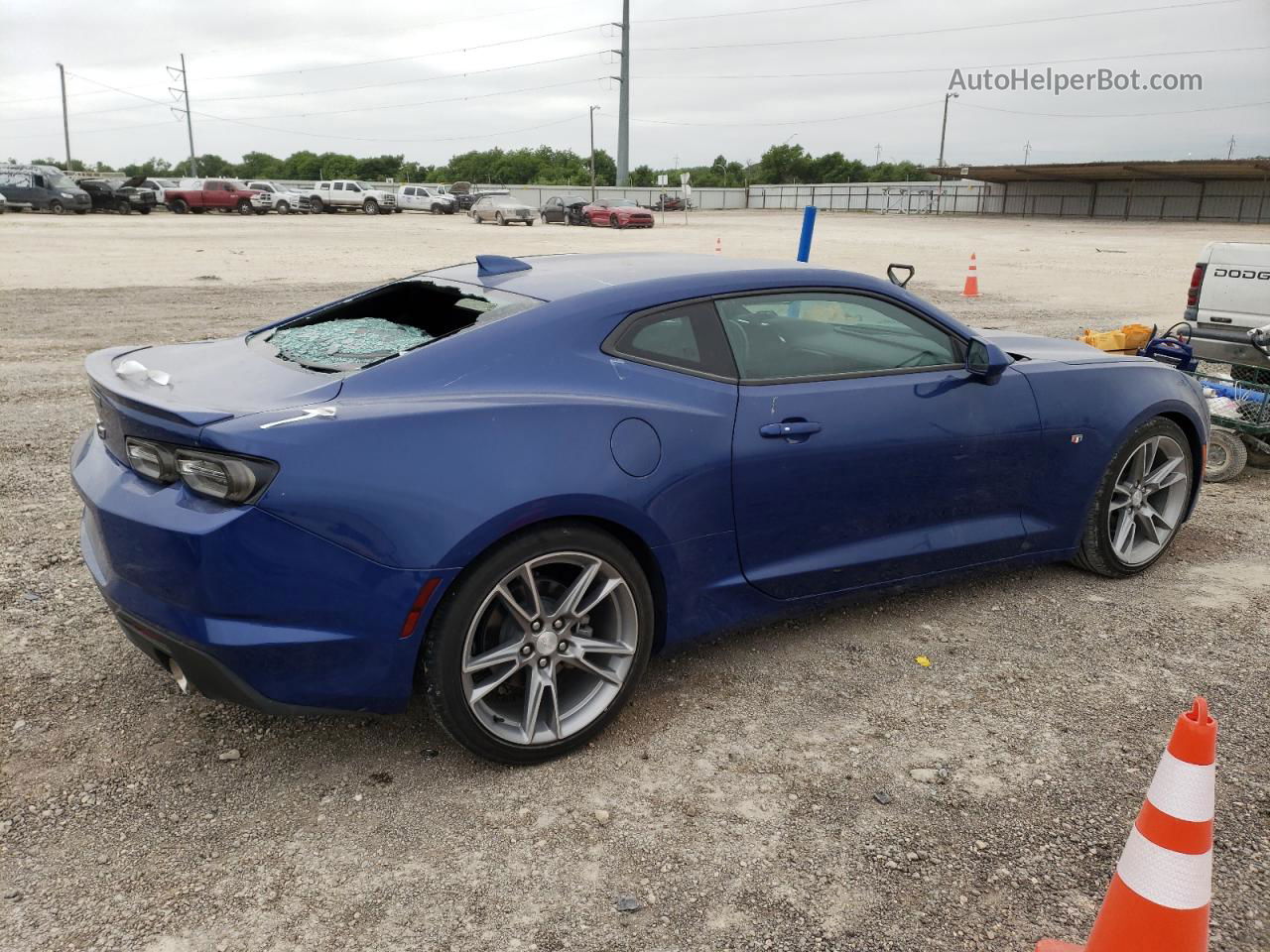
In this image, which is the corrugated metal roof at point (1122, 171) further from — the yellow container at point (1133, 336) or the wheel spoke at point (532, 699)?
the wheel spoke at point (532, 699)

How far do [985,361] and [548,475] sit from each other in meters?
1.94

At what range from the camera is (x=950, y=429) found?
384cm

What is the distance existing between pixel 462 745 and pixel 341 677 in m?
0.45

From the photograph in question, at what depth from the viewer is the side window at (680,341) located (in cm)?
328

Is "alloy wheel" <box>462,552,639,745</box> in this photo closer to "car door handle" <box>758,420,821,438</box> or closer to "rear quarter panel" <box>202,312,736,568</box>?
"rear quarter panel" <box>202,312,736,568</box>

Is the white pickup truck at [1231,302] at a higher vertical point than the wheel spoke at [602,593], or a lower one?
higher

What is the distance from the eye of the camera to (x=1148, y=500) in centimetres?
475

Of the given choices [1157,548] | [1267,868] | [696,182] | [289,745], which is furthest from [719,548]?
[696,182]

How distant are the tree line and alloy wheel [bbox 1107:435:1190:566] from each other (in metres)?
101

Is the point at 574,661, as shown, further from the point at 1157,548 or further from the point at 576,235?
the point at 576,235

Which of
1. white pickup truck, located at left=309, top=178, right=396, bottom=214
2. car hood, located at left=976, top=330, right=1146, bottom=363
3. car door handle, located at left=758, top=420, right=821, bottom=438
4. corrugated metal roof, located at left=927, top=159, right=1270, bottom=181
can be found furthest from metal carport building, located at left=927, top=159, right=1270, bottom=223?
car door handle, located at left=758, top=420, right=821, bottom=438

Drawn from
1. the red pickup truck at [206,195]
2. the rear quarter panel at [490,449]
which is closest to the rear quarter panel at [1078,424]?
the rear quarter panel at [490,449]

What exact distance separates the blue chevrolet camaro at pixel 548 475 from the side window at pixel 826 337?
1 centimetres

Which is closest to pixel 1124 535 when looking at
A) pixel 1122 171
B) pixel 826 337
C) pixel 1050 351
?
pixel 1050 351
